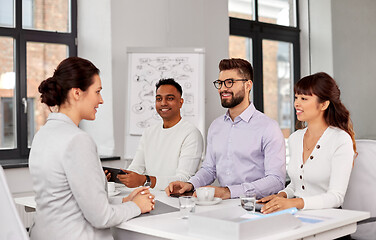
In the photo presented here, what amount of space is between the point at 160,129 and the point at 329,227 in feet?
6.15

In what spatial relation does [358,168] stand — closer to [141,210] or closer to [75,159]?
[141,210]

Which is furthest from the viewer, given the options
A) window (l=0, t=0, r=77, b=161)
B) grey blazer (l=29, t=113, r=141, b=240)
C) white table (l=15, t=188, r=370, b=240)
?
window (l=0, t=0, r=77, b=161)

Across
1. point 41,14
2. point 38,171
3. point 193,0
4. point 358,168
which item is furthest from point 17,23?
point 358,168

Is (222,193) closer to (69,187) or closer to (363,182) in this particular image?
(363,182)

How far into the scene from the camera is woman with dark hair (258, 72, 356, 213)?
2412 millimetres

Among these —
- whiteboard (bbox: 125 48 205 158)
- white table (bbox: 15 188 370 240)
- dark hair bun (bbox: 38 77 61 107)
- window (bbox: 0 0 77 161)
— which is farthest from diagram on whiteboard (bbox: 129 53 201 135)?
dark hair bun (bbox: 38 77 61 107)

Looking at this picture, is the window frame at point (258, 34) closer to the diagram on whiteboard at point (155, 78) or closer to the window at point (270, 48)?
the window at point (270, 48)

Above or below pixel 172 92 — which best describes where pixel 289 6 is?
above

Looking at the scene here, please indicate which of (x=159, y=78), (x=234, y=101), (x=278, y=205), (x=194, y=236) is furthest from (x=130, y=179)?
(x=159, y=78)

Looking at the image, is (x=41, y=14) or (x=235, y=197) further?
(x=41, y=14)

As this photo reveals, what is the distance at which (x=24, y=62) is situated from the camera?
4680 mm

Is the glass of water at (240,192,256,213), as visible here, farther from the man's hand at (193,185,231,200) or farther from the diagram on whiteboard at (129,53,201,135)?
the diagram on whiteboard at (129,53,201,135)

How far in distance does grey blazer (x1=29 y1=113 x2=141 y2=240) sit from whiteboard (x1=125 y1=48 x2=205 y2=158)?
2595 millimetres

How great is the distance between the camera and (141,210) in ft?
6.97
